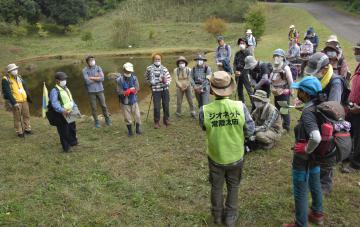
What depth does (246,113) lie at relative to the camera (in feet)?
16.3

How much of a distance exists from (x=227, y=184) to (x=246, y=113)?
3.62ft

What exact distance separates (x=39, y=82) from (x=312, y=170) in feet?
66.3

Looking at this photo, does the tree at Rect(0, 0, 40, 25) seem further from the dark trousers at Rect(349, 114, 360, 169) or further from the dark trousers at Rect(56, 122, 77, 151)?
the dark trousers at Rect(349, 114, 360, 169)

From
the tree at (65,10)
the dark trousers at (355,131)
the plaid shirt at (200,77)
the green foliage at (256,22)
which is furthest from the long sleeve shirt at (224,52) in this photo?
the tree at (65,10)

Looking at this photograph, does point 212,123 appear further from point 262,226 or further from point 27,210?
point 27,210

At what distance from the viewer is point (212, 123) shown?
4.86 meters

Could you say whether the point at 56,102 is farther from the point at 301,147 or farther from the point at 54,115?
the point at 301,147

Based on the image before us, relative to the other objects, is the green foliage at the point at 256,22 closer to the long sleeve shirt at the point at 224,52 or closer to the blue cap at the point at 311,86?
the long sleeve shirt at the point at 224,52

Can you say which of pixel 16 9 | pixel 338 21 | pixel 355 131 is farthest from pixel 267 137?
pixel 16 9

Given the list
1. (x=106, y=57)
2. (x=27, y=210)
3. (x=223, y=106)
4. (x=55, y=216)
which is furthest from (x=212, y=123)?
(x=106, y=57)

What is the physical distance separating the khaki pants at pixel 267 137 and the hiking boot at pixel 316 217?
106 inches

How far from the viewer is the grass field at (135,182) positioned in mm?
5754

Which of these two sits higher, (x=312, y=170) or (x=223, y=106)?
(x=223, y=106)

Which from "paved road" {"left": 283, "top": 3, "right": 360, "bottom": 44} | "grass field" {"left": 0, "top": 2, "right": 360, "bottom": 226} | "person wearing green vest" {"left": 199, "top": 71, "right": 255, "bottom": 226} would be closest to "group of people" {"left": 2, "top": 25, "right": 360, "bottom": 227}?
"person wearing green vest" {"left": 199, "top": 71, "right": 255, "bottom": 226}
